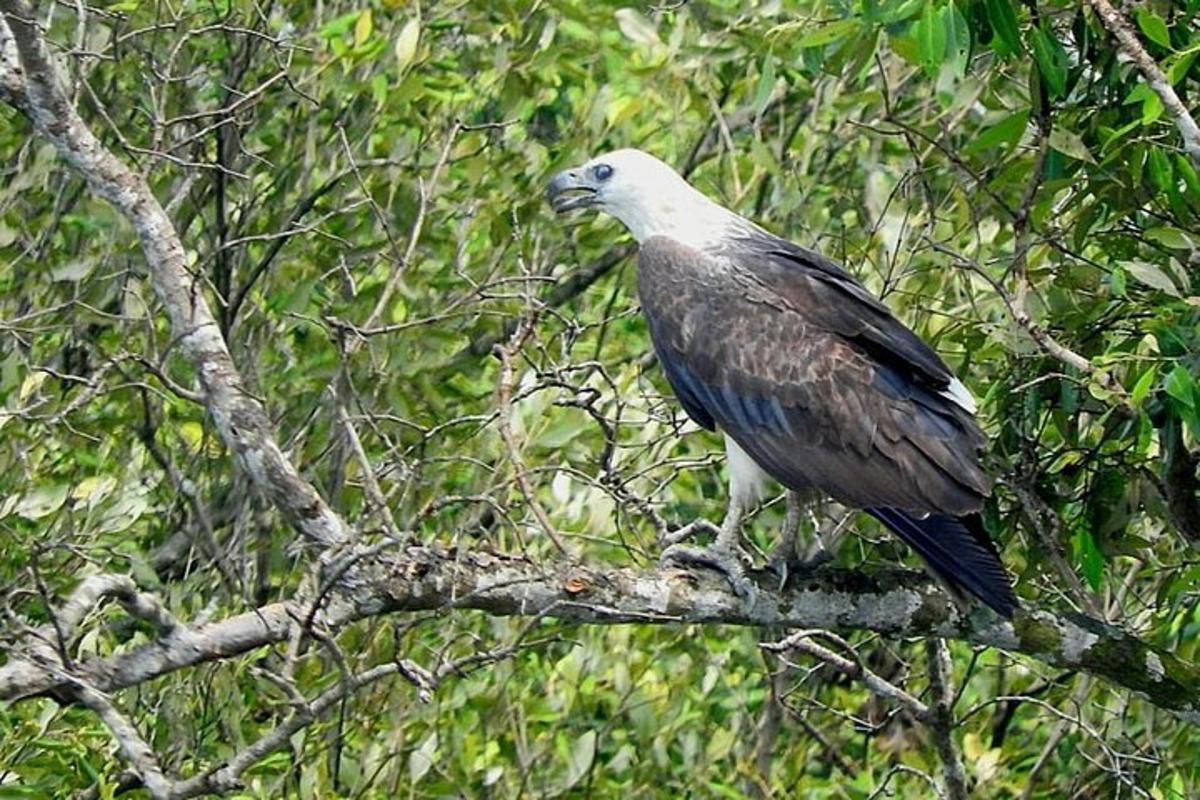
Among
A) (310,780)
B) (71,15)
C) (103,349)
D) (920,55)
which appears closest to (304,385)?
(103,349)

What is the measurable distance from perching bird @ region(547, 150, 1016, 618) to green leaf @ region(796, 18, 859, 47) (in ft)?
3.80

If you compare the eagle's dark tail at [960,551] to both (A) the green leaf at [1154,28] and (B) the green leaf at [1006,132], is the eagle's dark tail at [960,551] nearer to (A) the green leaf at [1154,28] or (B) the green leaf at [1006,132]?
(B) the green leaf at [1006,132]

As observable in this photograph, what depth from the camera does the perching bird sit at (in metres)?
5.15

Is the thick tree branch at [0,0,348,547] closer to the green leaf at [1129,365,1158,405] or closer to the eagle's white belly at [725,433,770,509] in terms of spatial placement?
the eagle's white belly at [725,433,770,509]

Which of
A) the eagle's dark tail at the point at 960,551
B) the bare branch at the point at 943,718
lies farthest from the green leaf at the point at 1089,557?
the bare branch at the point at 943,718

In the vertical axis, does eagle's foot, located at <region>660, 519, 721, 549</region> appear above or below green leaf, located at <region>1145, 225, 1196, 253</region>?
below

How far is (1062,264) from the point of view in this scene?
16.4ft

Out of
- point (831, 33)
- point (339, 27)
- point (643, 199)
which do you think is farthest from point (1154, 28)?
point (339, 27)

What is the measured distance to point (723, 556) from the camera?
5094 millimetres

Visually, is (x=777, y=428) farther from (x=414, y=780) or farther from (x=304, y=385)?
(x=304, y=385)

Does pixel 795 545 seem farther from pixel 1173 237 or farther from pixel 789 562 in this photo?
pixel 1173 237

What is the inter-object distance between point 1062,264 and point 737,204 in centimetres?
236

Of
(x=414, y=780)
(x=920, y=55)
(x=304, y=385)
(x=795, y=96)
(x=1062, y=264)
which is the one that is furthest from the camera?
(x=795, y=96)

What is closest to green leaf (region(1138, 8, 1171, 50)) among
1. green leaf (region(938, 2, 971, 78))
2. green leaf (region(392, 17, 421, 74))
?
green leaf (region(938, 2, 971, 78))
